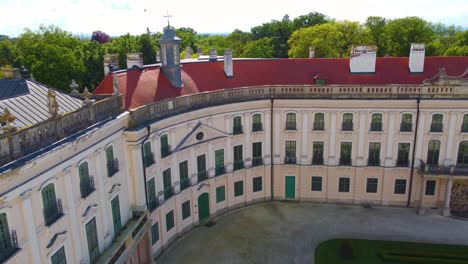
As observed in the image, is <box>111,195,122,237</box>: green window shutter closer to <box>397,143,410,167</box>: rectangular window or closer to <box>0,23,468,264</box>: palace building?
<box>0,23,468,264</box>: palace building

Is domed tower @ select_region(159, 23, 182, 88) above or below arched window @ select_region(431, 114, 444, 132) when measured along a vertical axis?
above

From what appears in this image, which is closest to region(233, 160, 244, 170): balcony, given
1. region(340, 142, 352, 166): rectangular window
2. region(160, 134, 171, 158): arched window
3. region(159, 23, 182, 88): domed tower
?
region(160, 134, 171, 158): arched window

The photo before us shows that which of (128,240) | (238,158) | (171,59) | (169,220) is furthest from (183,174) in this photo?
(171,59)

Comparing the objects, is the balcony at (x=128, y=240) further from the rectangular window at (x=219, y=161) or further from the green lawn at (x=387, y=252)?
the green lawn at (x=387, y=252)

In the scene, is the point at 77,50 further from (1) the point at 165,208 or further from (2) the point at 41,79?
(1) the point at 165,208

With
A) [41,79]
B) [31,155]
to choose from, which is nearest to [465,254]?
[31,155]

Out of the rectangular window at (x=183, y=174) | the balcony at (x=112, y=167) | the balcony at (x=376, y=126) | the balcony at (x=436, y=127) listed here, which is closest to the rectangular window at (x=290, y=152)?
the balcony at (x=376, y=126)
